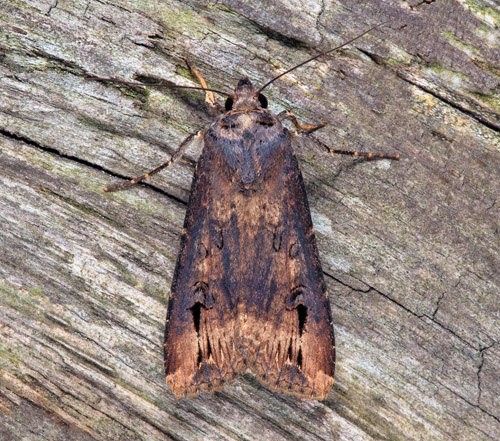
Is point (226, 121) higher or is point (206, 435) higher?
point (226, 121)

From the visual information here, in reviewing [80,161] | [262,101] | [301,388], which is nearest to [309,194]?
[262,101]

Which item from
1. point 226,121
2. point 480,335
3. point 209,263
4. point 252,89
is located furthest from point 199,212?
point 480,335

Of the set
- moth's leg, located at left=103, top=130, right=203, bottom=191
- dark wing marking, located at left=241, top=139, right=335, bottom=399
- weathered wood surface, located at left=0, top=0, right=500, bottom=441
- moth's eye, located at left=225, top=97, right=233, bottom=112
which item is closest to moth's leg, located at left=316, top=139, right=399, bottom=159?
weathered wood surface, located at left=0, top=0, right=500, bottom=441

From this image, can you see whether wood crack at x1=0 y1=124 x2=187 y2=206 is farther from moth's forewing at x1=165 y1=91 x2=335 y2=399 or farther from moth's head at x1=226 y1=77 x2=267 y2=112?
moth's head at x1=226 y1=77 x2=267 y2=112

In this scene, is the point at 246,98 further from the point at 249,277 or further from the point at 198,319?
the point at 198,319

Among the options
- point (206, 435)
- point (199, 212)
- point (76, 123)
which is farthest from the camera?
point (76, 123)

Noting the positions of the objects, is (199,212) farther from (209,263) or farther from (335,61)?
(335,61)

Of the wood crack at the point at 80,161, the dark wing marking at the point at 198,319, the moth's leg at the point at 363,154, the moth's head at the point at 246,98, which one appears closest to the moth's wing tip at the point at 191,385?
the dark wing marking at the point at 198,319
